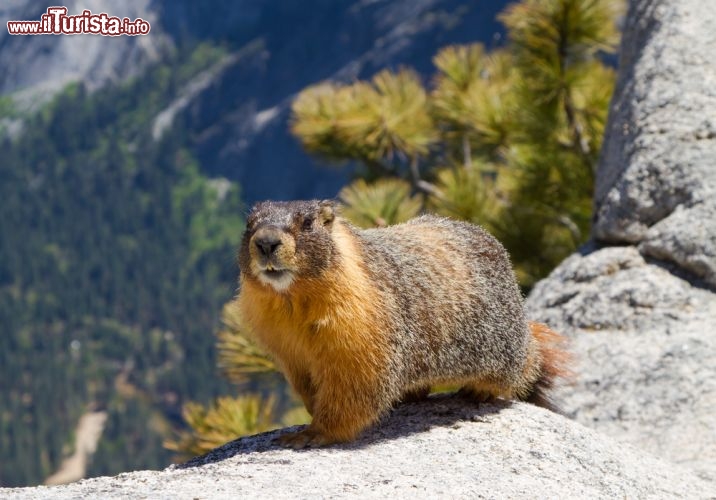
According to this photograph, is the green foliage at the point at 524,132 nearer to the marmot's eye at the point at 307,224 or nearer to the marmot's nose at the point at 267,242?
the marmot's eye at the point at 307,224

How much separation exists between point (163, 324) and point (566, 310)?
155 meters

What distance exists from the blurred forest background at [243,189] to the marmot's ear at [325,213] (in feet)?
3.60

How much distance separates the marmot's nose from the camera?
580 cm

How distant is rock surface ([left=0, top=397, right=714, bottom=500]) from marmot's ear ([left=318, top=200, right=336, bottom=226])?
1.48 metres

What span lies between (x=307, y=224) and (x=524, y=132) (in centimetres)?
779

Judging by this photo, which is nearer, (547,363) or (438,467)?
(438,467)

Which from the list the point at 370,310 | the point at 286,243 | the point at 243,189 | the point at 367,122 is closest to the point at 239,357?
the point at 370,310

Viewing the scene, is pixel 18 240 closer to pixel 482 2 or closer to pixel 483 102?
pixel 482 2

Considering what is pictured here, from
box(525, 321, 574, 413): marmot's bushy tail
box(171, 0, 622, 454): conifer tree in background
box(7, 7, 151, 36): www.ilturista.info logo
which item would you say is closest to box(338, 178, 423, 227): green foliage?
box(171, 0, 622, 454): conifer tree in background

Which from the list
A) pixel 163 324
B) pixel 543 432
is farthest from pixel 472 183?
pixel 163 324

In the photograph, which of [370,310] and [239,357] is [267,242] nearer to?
[370,310]

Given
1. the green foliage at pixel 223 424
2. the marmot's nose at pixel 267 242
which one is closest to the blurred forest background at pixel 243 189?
the green foliage at pixel 223 424

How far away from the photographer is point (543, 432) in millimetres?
7027

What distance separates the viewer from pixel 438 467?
611 centimetres
